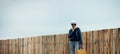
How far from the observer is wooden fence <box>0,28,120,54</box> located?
8578 millimetres

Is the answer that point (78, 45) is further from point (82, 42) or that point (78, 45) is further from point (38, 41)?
point (38, 41)

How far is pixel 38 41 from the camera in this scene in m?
11.0

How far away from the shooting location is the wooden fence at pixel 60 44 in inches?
338

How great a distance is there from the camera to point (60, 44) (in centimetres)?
1013

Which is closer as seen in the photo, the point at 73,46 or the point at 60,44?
the point at 73,46

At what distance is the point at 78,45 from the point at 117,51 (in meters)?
1.10

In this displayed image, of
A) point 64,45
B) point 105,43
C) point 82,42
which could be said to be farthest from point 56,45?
point 105,43

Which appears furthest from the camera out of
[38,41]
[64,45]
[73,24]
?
[38,41]

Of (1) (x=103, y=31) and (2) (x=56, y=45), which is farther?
(2) (x=56, y=45)

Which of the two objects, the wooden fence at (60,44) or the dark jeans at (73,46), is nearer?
the wooden fence at (60,44)

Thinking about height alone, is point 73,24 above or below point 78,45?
above

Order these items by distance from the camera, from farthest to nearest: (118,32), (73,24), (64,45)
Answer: (64,45)
(73,24)
(118,32)

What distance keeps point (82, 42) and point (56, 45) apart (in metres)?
1.17

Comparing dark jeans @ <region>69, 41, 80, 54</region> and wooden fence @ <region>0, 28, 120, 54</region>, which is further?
dark jeans @ <region>69, 41, 80, 54</region>
